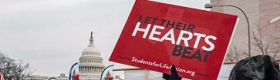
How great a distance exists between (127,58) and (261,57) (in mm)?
2167

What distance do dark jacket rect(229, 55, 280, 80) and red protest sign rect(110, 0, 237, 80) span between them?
5.90 feet

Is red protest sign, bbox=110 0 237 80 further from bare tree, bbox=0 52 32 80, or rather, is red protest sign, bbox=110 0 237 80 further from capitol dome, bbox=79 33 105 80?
capitol dome, bbox=79 33 105 80

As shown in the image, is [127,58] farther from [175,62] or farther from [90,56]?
[90,56]

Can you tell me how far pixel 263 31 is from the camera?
5019 cm

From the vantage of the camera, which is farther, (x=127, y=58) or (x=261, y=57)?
(x=127, y=58)

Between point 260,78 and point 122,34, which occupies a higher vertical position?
point 122,34

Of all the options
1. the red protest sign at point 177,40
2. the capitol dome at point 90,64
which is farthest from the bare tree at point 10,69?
the capitol dome at point 90,64

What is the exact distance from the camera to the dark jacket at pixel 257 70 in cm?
310

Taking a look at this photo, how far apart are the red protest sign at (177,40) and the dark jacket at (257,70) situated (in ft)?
5.90

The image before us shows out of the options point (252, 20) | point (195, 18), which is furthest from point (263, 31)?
point (195, 18)

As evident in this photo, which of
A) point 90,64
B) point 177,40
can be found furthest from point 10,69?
point 90,64

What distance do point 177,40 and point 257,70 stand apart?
210 centimetres

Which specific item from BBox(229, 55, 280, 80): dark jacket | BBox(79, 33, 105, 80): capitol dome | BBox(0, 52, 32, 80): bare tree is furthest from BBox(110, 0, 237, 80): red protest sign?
BBox(79, 33, 105, 80): capitol dome

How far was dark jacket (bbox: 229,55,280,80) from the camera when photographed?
3.10 meters
